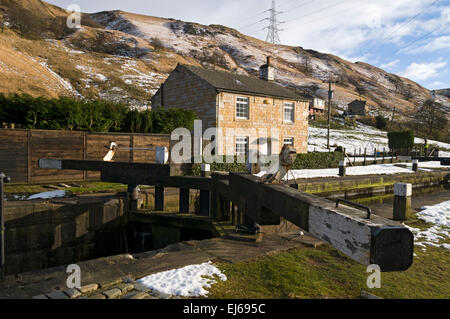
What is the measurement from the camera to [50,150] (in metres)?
12.2

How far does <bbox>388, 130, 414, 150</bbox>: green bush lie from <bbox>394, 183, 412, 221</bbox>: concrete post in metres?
32.2

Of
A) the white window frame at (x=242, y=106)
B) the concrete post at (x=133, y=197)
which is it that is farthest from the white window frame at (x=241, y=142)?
Answer: the concrete post at (x=133, y=197)

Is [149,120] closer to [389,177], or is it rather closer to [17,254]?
[17,254]

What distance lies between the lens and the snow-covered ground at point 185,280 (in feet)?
11.5

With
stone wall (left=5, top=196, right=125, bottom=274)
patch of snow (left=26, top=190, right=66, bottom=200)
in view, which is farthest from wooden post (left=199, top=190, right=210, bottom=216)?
patch of snow (left=26, top=190, right=66, bottom=200)

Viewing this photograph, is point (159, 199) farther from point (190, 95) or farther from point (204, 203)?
point (190, 95)

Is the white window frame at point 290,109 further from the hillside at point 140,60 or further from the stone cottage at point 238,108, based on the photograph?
the hillside at point 140,60

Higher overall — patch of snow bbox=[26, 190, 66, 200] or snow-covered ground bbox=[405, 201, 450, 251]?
patch of snow bbox=[26, 190, 66, 200]

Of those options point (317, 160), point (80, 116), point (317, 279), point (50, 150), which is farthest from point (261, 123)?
point (317, 279)

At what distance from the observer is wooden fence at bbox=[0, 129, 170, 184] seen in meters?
11.2

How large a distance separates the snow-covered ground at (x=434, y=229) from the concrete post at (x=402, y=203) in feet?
2.21

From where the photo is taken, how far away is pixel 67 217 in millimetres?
7805

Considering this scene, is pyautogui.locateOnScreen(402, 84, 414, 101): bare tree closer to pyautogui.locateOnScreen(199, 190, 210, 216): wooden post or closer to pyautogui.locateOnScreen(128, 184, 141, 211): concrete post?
pyautogui.locateOnScreen(199, 190, 210, 216): wooden post

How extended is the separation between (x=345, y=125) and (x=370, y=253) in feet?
219
